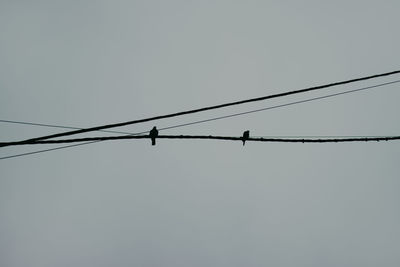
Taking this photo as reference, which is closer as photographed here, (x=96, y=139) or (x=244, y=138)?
(x=96, y=139)

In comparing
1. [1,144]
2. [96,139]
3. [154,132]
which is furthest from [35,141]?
[154,132]

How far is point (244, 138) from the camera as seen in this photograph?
5.10 meters

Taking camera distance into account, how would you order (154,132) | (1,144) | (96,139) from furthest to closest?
(154,132) → (96,139) → (1,144)

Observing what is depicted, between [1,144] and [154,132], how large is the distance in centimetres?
182

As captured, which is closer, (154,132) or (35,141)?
(35,141)

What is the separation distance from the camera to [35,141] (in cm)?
399

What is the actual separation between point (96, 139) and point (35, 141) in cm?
63

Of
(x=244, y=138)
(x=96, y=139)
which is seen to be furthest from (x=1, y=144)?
(x=244, y=138)

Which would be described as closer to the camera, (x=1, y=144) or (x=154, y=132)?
(x=1, y=144)

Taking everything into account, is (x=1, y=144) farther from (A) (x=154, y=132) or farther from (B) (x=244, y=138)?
(B) (x=244, y=138)

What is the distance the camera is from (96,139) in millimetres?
4152

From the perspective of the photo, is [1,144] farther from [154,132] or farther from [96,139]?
[154,132]

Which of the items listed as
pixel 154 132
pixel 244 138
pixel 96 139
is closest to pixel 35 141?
pixel 96 139

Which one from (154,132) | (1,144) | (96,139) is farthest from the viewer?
(154,132)
